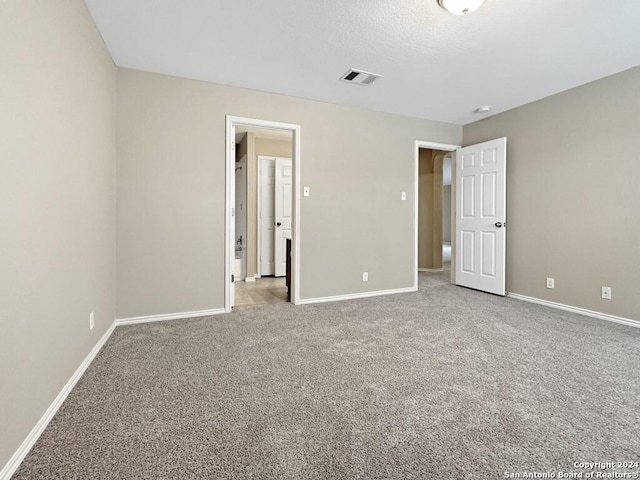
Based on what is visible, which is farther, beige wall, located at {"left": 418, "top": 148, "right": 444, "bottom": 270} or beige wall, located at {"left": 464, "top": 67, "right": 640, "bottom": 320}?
beige wall, located at {"left": 418, "top": 148, "right": 444, "bottom": 270}

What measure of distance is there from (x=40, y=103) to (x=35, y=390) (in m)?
1.32

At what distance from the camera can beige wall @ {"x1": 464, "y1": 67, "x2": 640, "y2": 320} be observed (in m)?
3.06

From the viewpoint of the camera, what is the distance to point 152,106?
307 cm

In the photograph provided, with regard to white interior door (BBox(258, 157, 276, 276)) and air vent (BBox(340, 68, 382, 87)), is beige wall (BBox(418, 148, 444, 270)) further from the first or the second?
air vent (BBox(340, 68, 382, 87))

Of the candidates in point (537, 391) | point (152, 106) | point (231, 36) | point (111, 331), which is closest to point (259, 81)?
point (231, 36)

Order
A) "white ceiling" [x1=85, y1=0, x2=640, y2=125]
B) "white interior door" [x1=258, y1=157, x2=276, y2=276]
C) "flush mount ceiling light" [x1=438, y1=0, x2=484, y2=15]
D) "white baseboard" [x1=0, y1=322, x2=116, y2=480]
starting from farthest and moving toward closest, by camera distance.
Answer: "white interior door" [x1=258, y1=157, x2=276, y2=276]
"white ceiling" [x1=85, y1=0, x2=640, y2=125]
"flush mount ceiling light" [x1=438, y1=0, x2=484, y2=15]
"white baseboard" [x1=0, y1=322, x2=116, y2=480]

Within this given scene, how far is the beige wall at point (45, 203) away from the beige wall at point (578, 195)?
4.50 metres

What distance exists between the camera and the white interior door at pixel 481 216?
13.5 feet

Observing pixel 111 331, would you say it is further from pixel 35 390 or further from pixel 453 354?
pixel 453 354

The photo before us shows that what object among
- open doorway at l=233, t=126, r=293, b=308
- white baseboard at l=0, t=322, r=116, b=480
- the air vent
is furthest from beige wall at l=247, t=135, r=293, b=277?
white baseboard at l=0, t=322, r=116, b=480

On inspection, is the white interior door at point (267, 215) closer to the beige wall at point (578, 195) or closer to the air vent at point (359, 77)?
the air vent at point (359, 77)

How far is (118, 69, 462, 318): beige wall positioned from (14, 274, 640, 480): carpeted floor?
2.18ft

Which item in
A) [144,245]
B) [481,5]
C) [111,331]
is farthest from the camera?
[144,245]

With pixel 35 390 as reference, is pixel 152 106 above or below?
above
